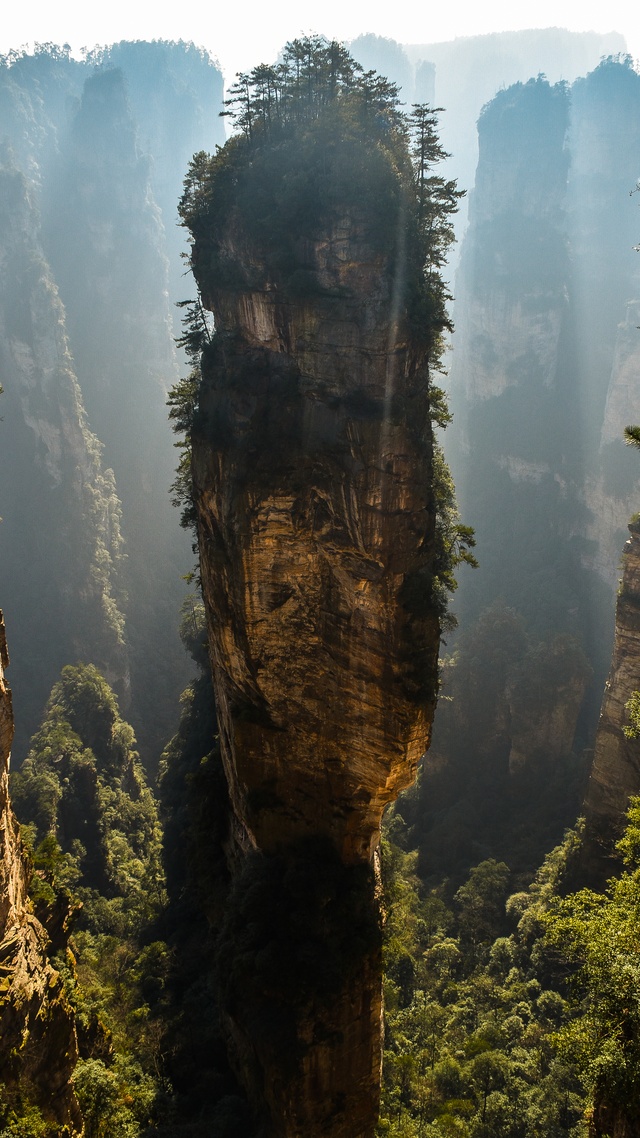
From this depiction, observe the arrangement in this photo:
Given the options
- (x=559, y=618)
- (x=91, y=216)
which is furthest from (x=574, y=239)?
(x=91, y=216)

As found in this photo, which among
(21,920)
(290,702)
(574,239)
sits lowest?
(21,920)

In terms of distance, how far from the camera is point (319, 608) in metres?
16.3

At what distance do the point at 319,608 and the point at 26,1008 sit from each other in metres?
9.01

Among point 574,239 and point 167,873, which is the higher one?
point 574,239

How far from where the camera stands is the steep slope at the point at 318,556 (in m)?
15.2

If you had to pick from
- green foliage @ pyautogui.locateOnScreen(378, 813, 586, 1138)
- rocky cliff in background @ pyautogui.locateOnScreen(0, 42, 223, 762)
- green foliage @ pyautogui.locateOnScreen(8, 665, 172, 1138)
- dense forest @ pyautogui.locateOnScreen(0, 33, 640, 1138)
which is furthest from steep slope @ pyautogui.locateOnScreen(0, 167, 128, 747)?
green foliage @ pyautogui.locateOnScreen(378, 813, 586, 1138)

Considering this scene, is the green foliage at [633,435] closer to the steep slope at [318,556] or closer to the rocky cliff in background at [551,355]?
the steep slope at [318,556]

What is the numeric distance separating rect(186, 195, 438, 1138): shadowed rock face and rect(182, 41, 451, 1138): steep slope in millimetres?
46

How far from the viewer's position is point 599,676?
5019 centimetres

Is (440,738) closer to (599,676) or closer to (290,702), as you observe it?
(599,676)

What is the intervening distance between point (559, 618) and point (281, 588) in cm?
4221

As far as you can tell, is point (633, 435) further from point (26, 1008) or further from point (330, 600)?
point (26, 1008)

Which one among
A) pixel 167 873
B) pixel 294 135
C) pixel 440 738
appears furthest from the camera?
pixel 440 738

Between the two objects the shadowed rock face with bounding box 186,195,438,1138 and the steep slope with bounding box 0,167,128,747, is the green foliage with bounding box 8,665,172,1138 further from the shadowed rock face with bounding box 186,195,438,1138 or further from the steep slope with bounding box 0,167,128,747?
the steep slope with bounding box 0,167,128,747
